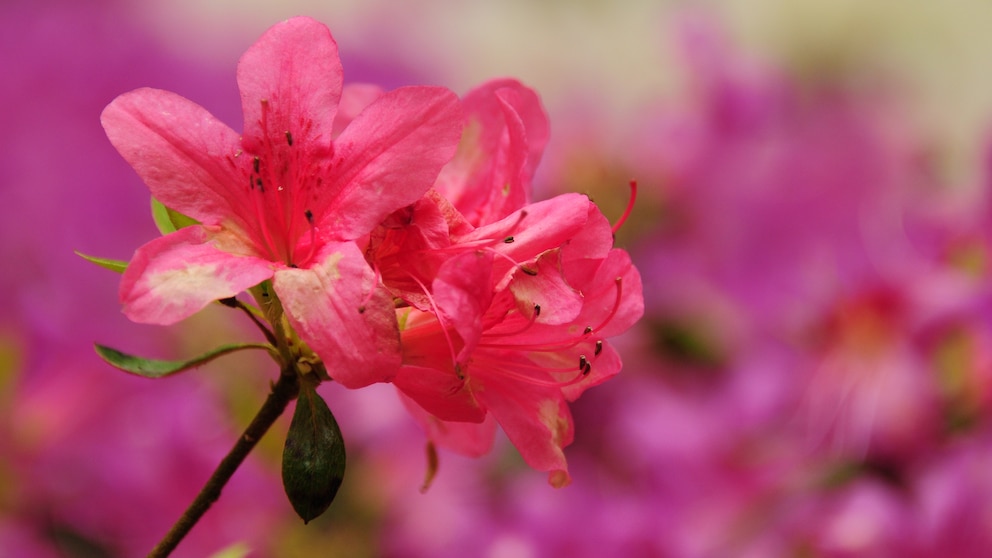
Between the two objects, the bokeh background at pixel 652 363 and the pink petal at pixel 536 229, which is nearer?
the pink petal at pixel 536 229

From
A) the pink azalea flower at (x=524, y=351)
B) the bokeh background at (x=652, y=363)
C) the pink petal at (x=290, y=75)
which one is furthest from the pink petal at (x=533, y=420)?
the bokeh background at (x=652, y=363)

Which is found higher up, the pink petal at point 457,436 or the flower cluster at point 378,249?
the flower cluster at point 378,249

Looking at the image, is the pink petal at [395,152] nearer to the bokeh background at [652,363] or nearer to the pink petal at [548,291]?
the pink petal at [548,291]

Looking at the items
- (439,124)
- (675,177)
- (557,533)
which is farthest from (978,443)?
(439,124)

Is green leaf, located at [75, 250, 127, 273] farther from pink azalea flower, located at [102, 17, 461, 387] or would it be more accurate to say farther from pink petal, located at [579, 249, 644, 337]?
pink petal, located at [579, 249, 644, 337]

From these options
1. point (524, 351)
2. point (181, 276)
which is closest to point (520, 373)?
point (524, 351)

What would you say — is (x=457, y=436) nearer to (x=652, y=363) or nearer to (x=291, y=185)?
(x=291, y=185)
